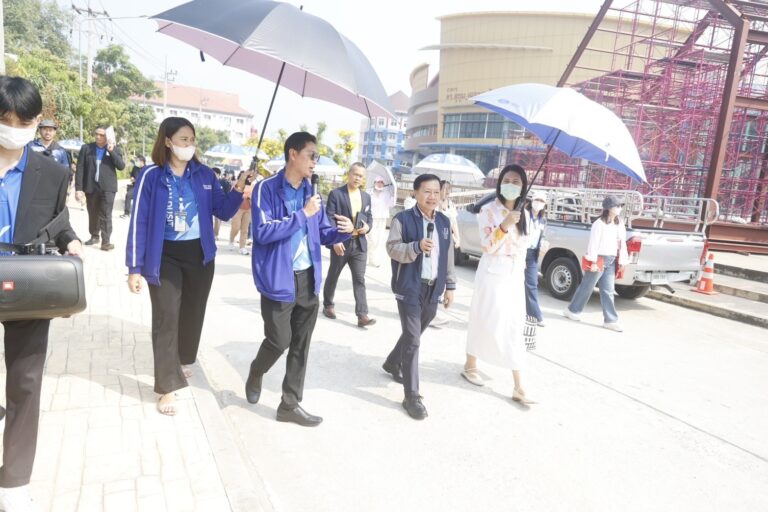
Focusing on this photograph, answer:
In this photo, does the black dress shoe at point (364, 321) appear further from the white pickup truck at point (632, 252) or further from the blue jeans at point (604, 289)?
the blue jeans at point (604, 289)

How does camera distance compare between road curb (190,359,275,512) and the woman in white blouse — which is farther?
the woman in white blouse

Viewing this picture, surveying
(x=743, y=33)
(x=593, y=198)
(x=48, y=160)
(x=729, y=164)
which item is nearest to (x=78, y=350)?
(x=48, y=160)

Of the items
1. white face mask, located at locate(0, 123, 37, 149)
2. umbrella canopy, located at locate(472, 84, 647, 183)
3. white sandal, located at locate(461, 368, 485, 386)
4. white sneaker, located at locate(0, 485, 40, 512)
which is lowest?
white sandal, located at locate(461, 368, 485, 386)

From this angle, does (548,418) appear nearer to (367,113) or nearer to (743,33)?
(367,113)

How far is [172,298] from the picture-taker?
11.0ft

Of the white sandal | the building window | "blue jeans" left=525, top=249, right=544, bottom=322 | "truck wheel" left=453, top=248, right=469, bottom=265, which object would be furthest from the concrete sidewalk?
the building window

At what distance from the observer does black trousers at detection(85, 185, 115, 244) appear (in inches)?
333

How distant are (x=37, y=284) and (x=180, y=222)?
1.32 metres

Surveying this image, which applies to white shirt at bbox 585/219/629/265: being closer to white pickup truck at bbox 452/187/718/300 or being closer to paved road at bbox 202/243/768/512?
white pickup truck at bbox 452/187/718/300

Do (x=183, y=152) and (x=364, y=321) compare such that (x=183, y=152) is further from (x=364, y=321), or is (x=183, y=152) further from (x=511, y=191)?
(x=364, y=321)

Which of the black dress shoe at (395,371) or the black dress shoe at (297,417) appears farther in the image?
the black dress shoe at (395,371)

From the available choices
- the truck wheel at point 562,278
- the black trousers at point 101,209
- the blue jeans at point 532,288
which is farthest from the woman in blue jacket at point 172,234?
the truck wheel at point 562,278

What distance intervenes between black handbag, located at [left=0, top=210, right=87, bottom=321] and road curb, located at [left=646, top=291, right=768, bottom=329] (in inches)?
348

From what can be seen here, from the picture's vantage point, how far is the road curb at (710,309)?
787 centimetres
